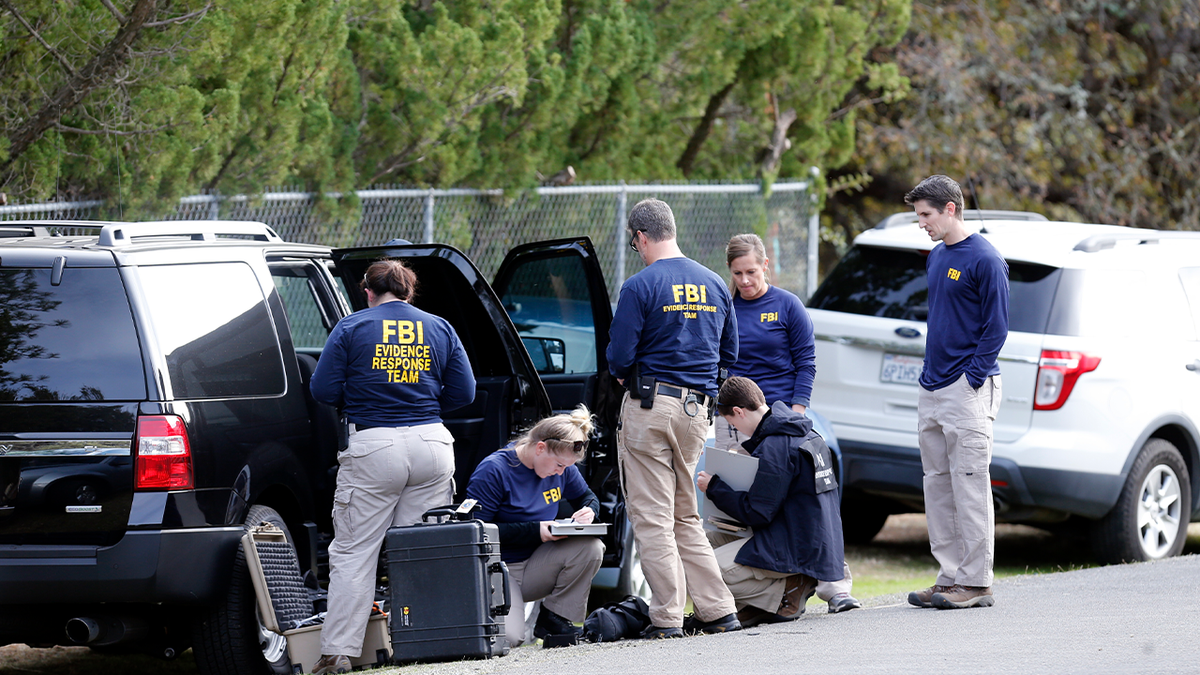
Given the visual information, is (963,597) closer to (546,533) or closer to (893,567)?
(546,533)

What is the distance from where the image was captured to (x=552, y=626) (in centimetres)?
590

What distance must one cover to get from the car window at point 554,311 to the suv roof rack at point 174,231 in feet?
4.49

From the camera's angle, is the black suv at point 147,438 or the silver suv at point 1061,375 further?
the silver suv at point 1061,375

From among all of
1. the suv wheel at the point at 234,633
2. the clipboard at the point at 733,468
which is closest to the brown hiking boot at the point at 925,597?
the clipboard at the point at 733,468

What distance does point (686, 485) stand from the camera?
18.9 ft

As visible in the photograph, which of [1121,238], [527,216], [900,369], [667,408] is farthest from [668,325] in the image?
[527,216]

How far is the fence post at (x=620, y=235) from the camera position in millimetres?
10530

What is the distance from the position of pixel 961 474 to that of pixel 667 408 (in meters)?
1.39

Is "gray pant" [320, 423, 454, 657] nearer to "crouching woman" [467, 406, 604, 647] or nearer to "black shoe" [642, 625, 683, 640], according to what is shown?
"crouching woman" [467, 406, 604, 647]

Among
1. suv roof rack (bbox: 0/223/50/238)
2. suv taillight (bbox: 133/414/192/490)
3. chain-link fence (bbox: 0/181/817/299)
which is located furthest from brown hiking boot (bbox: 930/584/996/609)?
chain-link fence (bbox: 0/181/817/299)

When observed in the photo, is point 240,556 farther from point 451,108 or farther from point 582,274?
point 451,108

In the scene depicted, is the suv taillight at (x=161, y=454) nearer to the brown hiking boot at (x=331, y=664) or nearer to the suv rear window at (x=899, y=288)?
the brown hiking boot at (x=331, y=664)

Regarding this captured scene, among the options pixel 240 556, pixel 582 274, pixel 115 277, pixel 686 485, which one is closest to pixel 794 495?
pixel 686 485

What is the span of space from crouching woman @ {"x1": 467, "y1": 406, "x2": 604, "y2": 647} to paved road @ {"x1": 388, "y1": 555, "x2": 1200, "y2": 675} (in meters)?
0.24
